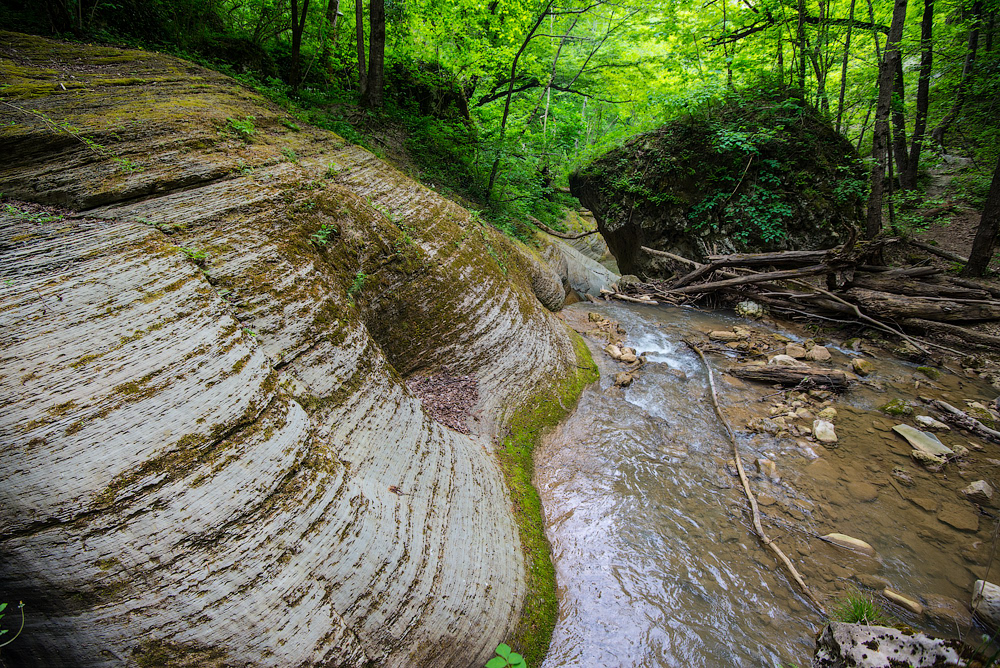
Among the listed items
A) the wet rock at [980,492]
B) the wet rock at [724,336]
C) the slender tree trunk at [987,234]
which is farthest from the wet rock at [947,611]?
the slender tree trunk at [987,234]

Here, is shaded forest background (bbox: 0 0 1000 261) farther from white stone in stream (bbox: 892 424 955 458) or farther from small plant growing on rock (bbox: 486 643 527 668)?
white stone in stream (bbox: 892 424 955 458)

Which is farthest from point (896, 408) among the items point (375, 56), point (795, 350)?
point (375, 56)

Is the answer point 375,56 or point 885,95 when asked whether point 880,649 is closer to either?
point 375,56

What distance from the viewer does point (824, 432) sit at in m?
4.71

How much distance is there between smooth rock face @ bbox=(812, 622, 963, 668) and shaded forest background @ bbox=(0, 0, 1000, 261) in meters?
7.39

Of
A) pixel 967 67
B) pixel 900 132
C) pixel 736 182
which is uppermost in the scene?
pixel 967 67

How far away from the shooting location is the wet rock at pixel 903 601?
2842 millimetres

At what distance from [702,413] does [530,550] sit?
3.52m

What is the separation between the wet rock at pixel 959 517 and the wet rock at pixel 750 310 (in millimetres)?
6169

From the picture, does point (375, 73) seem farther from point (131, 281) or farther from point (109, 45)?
point (131, 281)

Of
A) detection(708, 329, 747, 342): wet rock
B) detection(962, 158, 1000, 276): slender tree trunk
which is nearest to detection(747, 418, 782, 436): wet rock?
detection(708, 329, 747, 342): wet rock

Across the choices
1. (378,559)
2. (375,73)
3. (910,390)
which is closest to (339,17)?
(375,73)

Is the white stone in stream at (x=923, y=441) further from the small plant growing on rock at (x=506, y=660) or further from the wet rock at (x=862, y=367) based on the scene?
the small plant growing on rock at (x=506, y=660)

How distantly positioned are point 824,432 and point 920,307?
485cm
